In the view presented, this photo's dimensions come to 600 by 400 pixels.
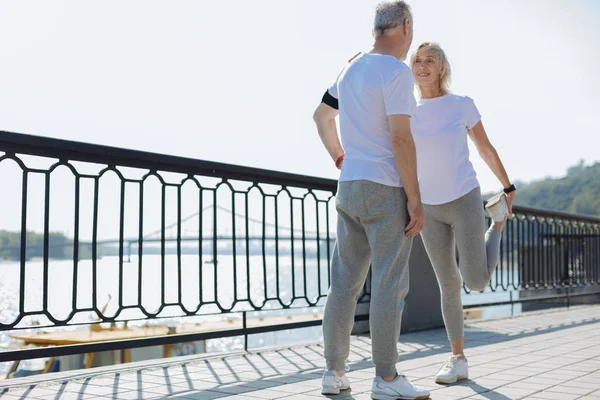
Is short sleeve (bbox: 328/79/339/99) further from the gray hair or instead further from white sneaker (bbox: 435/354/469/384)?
white sneaker (bbox: 435/354/469/384)

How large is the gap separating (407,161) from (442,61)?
105 cm

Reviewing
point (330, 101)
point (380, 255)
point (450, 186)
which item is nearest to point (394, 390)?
point (380, 255)

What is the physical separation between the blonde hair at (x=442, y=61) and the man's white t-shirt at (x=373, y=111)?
81 cm

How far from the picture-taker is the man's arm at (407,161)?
2.80 meters

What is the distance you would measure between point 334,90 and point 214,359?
6.92 ft

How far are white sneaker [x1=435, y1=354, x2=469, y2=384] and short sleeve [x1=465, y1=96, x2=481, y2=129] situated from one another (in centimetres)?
122

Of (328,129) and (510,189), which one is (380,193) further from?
(510,189)

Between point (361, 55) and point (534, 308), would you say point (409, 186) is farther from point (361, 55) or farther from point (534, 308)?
point (534, 308)

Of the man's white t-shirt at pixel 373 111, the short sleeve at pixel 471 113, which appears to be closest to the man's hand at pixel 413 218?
the man's white t-shirt at pixel 373 111

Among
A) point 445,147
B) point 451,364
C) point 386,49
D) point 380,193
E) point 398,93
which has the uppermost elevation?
point 386,49

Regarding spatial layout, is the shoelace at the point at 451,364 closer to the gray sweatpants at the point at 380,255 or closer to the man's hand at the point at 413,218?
the gray sweatpants at the point at 380,255

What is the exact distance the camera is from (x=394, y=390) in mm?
2871

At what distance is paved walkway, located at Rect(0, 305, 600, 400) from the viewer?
10.7 ft

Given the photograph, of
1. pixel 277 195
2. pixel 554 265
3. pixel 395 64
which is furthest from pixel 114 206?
pixel 554 265
